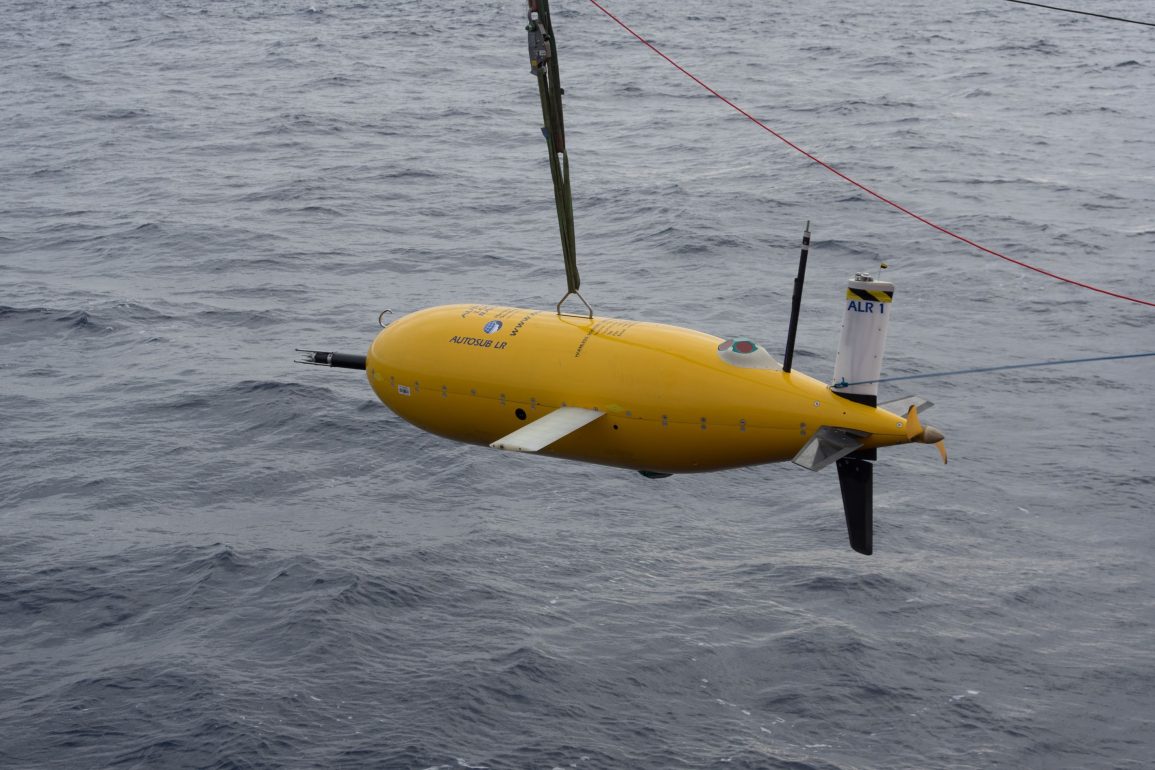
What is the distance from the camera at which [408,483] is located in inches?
1299

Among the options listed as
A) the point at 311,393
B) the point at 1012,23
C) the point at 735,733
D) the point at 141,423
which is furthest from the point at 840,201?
the point at 1012,23

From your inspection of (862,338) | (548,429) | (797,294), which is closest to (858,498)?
(862,338)

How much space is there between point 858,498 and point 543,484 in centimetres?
1546

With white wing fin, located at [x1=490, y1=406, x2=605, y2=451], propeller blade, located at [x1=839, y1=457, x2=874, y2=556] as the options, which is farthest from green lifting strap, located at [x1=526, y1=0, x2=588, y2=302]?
propeller blade, located at [x1=839, y1=457, x2=874, y2=556]

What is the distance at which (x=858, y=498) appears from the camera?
19.0 m

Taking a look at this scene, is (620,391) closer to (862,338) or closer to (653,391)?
(653,391)

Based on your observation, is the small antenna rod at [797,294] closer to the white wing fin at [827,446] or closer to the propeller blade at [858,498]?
the white wing fin at [827,446]

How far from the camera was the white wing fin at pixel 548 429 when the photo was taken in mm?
18000

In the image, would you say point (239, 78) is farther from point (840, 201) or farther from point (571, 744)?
point (571, 744)

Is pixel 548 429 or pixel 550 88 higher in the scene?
pixel 550 88

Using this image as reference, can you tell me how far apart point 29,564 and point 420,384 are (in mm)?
12852

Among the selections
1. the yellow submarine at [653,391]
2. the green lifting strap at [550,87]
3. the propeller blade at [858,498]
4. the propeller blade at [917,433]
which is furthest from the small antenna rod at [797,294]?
the green lifting strap at [550,87]

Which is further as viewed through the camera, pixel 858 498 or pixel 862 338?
pixel 858 498

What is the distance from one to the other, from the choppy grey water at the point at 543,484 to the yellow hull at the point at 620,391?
6.72 meters
